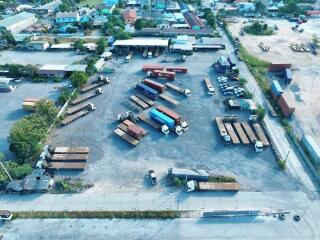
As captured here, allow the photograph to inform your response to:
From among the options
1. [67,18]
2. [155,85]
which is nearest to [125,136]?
[155,85]

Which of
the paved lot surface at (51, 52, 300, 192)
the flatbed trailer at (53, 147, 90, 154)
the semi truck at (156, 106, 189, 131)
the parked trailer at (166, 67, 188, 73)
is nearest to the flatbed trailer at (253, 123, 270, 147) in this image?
the paved lot surface at (51, 52, 300, 192)

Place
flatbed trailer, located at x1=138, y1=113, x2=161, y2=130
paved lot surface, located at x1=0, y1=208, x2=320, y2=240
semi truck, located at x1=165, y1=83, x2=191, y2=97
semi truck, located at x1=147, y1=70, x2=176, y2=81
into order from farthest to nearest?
1. semi truck, located at x1=147, y1=70, x2=176, y2=81
2. semi truck, located at x1=165, y1=83, x2=191, y2=97
3. flatbed trailer, located at x1=138, y1=113, x2=161, y2=130
4. paved lot surface, located at x1=0, y1=208, x2=320, y2=240

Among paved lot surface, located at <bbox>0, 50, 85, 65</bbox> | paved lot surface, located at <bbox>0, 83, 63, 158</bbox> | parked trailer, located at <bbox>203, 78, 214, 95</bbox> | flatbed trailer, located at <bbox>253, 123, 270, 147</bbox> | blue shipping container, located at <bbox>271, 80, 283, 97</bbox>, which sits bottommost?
paved lot surface, located at <bbox>0, 50, 85, 65</bbox>

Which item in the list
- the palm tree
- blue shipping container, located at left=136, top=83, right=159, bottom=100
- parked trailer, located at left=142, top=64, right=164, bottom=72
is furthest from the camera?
the palm tree

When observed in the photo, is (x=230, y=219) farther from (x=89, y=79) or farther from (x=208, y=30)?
(x=208, y=30)

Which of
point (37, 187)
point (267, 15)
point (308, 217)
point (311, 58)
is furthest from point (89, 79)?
point (267, 15)

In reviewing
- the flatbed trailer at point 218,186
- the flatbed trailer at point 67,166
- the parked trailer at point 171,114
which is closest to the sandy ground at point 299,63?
the flatbed trailer at point 218,186

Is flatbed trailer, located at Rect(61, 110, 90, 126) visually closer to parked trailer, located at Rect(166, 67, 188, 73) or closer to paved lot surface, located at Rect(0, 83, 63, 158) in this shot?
paved lot surface, located at Rect(0, 83, 63, 158)
